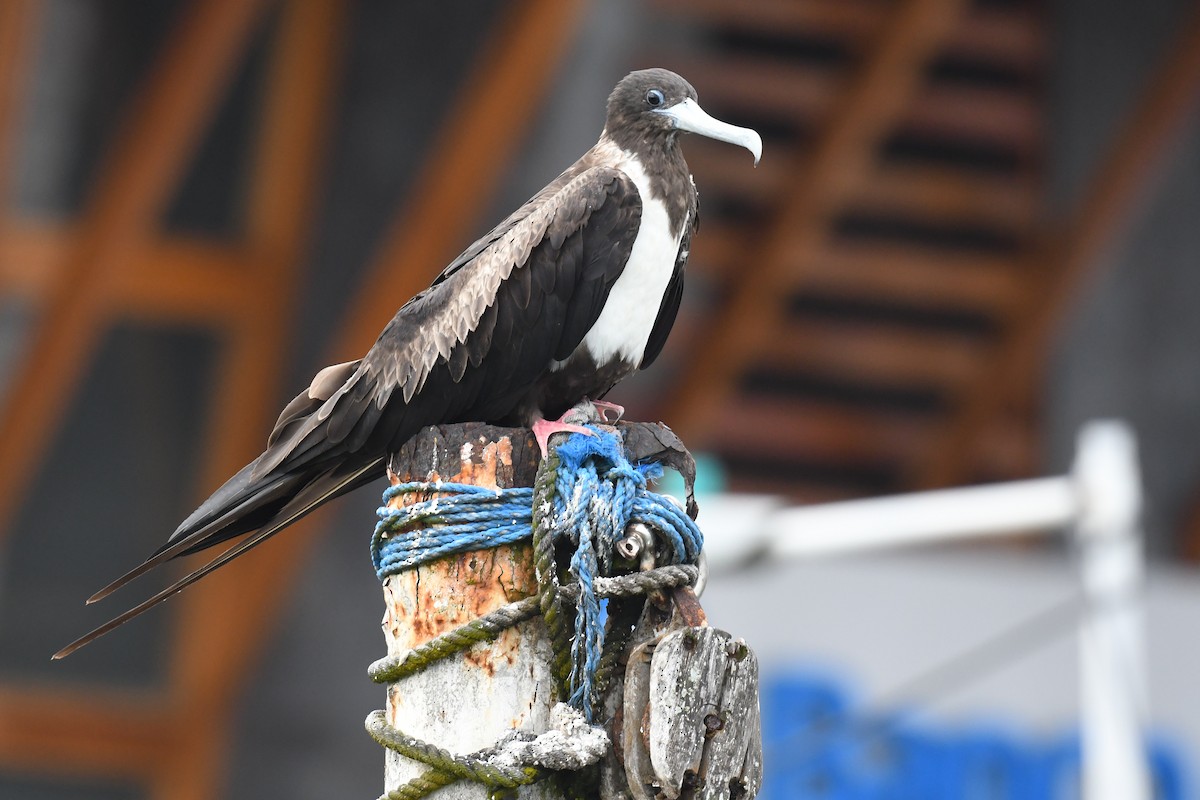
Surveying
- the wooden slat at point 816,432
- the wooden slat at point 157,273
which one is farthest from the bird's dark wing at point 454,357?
the wooden slat at point 816,432

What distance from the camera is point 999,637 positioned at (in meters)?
7.66

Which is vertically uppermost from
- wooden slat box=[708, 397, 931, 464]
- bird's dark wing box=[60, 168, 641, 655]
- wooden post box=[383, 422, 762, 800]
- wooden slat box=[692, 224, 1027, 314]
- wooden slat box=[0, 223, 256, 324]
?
wooden slat box=[692, 224, 1027, 314]

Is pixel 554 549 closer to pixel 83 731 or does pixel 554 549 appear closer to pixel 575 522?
pixel 575 522

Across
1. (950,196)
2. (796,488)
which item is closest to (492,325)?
(950,196)

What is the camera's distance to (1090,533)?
5.21 meters

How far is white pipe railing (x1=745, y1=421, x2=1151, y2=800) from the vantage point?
5066 mm

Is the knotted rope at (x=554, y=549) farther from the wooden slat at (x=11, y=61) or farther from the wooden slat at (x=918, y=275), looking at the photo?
the wooden slat at (x=918, y=275)

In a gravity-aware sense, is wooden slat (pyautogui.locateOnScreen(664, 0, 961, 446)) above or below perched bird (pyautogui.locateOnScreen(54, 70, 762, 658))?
above

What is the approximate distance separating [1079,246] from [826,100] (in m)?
1.34

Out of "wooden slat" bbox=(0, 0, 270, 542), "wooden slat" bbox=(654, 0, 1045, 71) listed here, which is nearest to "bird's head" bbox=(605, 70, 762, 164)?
"wooden slat" bbox=(0, 0, 270, 542)

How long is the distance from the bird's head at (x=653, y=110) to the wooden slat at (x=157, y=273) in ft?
13.3

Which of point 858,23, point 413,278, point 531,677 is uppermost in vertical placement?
point 858,23

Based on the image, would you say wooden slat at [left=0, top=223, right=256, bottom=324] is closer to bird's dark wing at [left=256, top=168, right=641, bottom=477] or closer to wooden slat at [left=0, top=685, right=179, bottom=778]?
wooden slat at [left=0, top=685, right=179, bottom=778]

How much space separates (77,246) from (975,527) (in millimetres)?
3255
